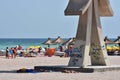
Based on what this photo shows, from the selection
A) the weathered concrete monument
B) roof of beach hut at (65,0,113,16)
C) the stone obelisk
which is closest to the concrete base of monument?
the weathered concrete monument

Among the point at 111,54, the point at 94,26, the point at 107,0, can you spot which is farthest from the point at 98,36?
the point at 111,54

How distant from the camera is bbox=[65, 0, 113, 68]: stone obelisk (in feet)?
73.4

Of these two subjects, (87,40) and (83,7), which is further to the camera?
(87,40)

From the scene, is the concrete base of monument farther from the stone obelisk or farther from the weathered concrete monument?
the stone obelisk

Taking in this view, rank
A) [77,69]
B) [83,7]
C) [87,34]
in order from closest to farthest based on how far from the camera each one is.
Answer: [77,69]
[83,7]
[87,34]

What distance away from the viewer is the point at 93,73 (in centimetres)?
2072

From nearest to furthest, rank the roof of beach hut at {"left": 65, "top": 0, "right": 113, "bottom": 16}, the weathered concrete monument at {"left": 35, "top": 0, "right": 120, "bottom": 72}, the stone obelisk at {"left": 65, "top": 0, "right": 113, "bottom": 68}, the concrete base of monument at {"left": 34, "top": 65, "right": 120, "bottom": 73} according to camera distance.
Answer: the concrete base of monument at {"left": 34, "top": 65, "right": 120, "bottom": 73} < the roof of beach hut at {"left": 65, "top": 0, "right": 113, "bottom": 16} < the weathered concrete monument at {"left": 35, "top": 0, "right": 120, "bottom": 72} < the stone obelisk at {"left": 65, "top": 0, "right": 113, "bottom": 68}

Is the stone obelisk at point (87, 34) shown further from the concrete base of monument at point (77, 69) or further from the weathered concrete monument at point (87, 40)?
the concrete base of monument at point (77, 69)

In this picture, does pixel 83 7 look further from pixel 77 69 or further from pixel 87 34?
pixel 77 69

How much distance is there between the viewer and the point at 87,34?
2242 centimetres

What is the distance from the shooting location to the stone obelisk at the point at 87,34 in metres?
22.4

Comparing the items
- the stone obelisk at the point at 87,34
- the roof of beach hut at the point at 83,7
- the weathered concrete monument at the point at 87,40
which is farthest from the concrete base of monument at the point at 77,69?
the roof of beach hut at the point at 83,7

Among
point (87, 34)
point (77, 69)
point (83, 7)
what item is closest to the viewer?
point (77, 69)

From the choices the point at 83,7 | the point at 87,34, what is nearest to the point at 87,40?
the point at 87,34
